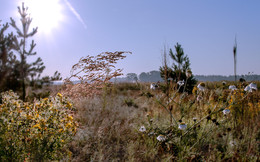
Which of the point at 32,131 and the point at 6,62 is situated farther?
the point at 6,62

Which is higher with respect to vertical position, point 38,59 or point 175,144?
point 38,59

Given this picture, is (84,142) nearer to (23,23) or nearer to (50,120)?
(50,120)

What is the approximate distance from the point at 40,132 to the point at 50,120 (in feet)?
0.46

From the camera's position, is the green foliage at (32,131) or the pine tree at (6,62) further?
the pine tree at (6,62)

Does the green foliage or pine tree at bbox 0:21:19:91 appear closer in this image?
the green foliage

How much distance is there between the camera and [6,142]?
177 cm

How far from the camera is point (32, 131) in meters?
1.86

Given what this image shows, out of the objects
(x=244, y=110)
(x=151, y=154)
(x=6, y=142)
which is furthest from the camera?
(x=244, y=110)

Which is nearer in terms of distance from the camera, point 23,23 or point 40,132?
point 40,132

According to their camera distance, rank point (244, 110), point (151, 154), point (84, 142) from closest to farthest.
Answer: point (151, 154) → point (84, 142) → point (244, 110)

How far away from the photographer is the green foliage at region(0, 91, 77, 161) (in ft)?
5.79

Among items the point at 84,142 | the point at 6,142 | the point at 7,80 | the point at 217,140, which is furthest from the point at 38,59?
the point at 217,140

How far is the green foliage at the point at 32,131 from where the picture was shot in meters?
1.77

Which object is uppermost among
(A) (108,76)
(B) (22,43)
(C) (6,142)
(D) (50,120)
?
(B) (22,43)
